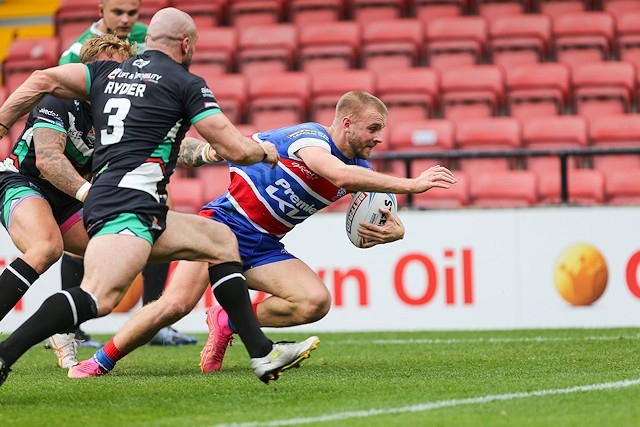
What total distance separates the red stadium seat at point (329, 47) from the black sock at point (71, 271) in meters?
6.58

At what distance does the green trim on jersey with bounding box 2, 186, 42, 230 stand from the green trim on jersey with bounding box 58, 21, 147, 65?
111 centimetres

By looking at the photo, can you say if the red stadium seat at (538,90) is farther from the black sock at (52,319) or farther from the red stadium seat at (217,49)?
the black sock at (52,319)

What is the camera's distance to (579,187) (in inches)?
444

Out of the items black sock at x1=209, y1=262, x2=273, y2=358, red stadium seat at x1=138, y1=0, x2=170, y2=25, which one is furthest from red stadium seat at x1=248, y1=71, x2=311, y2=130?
black sock at x1=209, y1=262, x2=273, y2=358

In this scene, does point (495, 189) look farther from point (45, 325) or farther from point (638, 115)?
point (45, 325)

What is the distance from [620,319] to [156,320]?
4.64 meters

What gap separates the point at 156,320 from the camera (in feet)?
21.1

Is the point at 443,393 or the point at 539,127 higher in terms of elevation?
the point at 539,127

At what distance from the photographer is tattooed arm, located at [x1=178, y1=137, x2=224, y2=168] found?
254 inches

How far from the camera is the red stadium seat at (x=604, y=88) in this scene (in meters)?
12.8

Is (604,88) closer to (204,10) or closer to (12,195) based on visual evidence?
(204,10)

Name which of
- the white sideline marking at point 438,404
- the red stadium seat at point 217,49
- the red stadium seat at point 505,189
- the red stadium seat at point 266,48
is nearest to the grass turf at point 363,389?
the white sideline marking at point 438,404

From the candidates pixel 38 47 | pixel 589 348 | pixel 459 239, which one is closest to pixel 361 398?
pixel 589 348

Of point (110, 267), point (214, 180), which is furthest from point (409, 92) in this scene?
Answer: point (110, 267)
